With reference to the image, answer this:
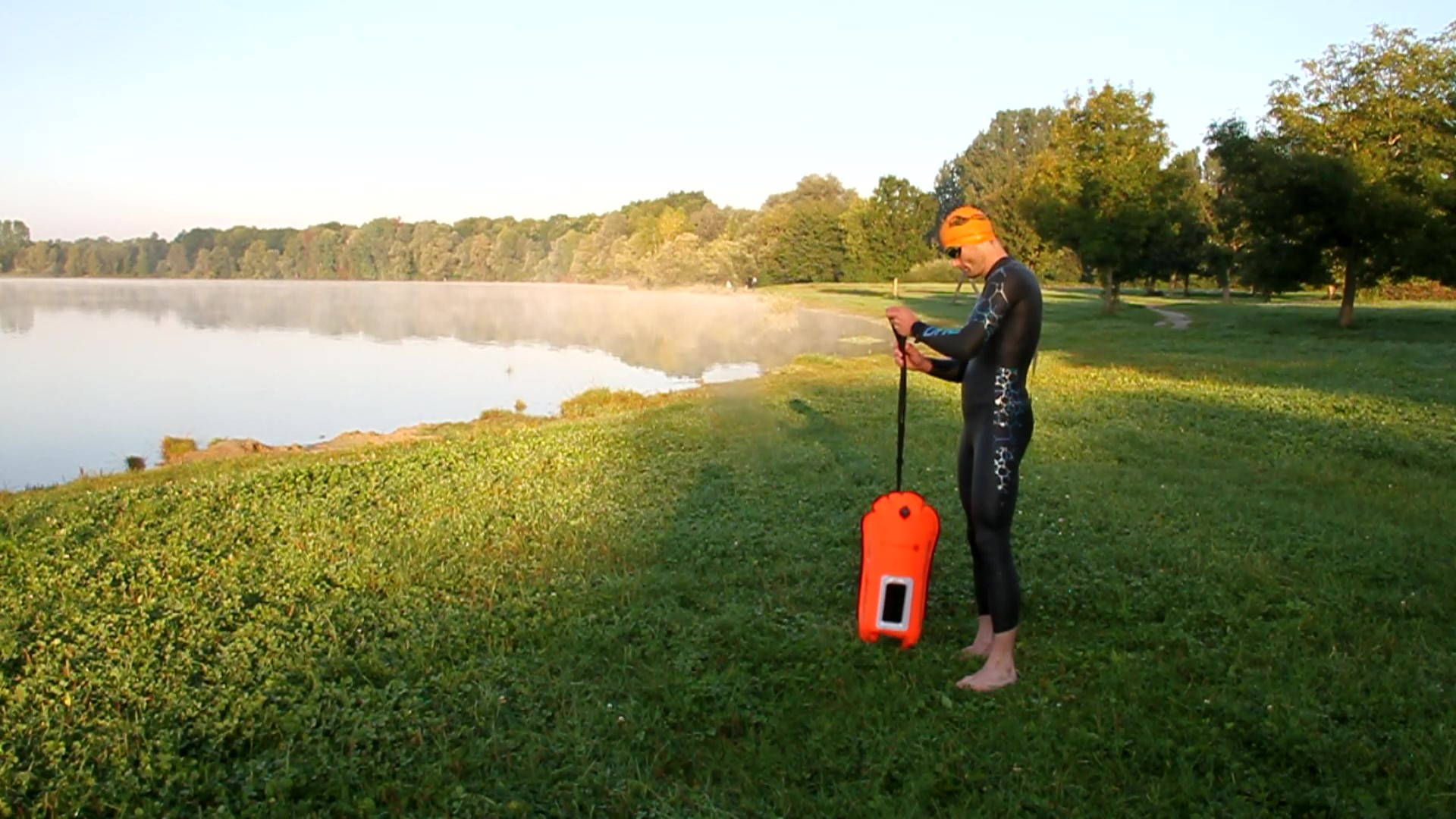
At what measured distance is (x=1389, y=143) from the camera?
2552 cm

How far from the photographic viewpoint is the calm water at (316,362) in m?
19.6

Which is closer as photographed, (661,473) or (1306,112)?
(661,473)

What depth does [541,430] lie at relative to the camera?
13.4m

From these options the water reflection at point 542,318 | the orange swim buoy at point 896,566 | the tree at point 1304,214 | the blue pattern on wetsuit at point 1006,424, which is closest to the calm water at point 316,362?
the water reflection at point 542,318

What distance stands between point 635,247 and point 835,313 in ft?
160

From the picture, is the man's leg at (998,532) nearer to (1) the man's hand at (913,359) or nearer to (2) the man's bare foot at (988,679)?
(2) the man's bare foot at (988,679)

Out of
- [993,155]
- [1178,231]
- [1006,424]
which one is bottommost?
[1006,424]

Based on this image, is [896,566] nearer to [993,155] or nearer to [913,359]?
[913,359]

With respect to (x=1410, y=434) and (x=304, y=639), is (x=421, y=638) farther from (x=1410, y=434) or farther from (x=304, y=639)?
(x=1410, y=434)

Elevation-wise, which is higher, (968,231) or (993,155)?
(993,155)

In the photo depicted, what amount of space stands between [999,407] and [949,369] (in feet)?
1.33

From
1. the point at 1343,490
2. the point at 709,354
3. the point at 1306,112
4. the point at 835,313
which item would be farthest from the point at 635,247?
the point at 1343,490

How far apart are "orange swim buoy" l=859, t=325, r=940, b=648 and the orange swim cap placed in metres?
0.52

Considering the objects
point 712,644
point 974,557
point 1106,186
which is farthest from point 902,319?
point 1106,186
